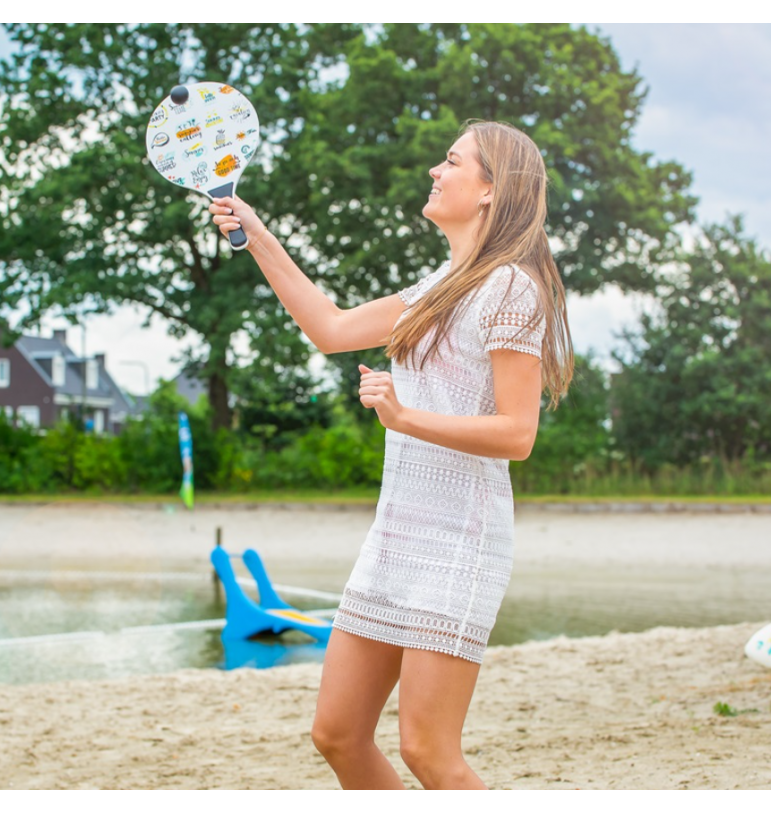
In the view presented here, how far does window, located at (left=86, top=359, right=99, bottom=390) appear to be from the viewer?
5769 cm

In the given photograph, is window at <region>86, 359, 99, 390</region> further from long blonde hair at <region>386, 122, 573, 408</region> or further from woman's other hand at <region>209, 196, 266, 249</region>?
long blonde hair at <region>386, 122, 573, 408</region>

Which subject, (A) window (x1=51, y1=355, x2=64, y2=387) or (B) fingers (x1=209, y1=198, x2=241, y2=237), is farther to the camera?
(A) window (x1=51, y1=355, x2=64, y2=387)

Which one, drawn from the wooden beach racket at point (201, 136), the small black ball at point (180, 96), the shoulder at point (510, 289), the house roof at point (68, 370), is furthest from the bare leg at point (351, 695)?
the house roof at point (68, 370)

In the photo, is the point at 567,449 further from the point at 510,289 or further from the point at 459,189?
the point at 510,289

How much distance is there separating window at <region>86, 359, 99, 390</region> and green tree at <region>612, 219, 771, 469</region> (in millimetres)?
42201

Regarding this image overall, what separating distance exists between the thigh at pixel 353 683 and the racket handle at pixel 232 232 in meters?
0.89

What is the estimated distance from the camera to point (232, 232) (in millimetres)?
2393

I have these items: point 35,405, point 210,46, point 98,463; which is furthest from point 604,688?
point 35,405

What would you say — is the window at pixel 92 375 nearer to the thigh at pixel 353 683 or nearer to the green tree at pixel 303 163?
the green tree at pixel 303 163

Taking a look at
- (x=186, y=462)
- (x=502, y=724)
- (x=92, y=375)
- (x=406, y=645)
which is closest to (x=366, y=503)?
(x=186, y=462)

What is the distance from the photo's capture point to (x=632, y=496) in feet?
61.5

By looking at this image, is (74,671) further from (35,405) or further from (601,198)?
(35,405)

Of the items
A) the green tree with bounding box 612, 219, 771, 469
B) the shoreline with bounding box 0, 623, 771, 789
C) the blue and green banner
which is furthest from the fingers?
the green tree with bounding box 612, 219, 771, 469

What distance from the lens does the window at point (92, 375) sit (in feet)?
189
